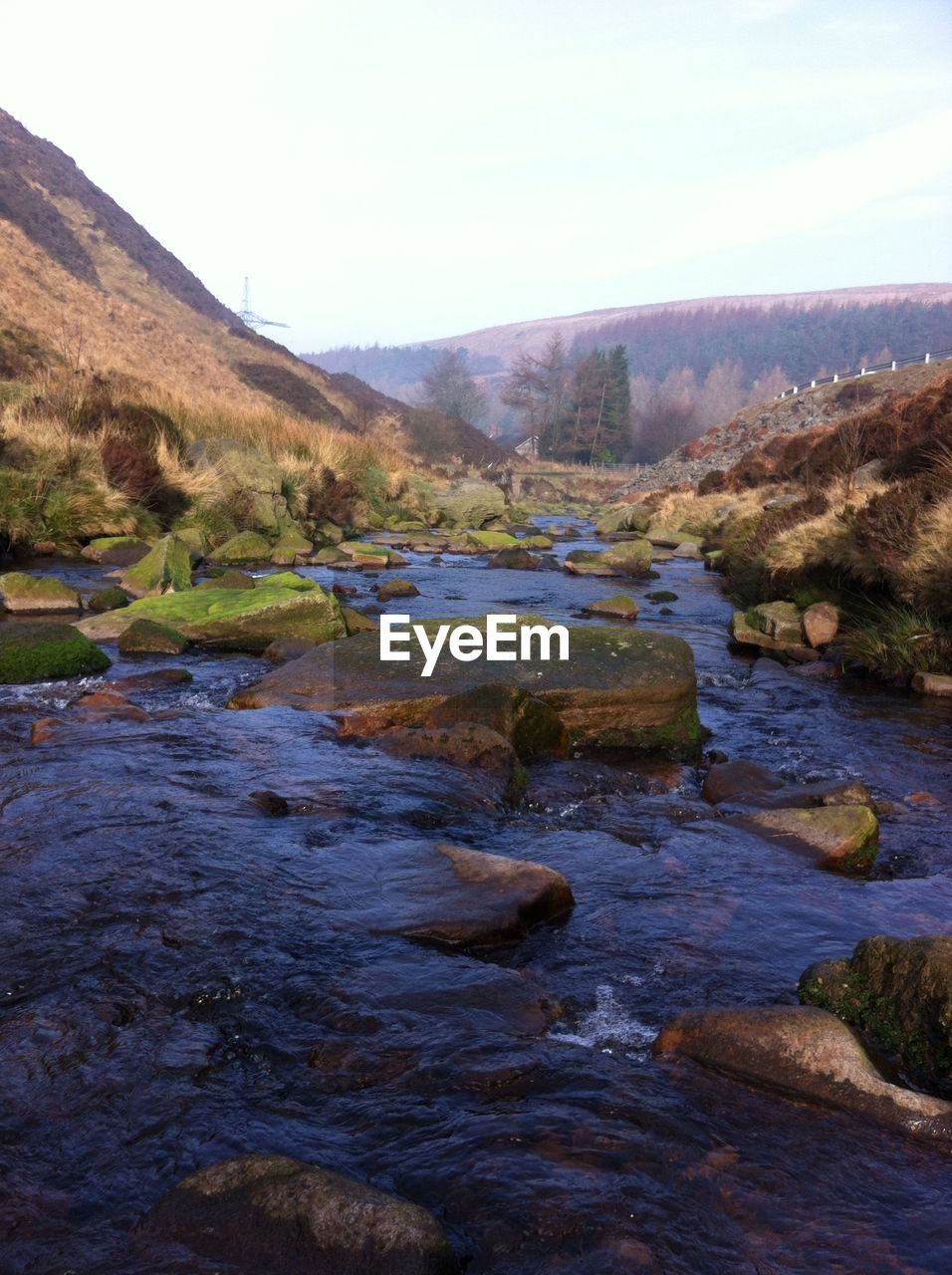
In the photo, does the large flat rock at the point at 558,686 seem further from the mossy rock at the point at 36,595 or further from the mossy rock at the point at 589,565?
the mossy rock at the point at 589,565

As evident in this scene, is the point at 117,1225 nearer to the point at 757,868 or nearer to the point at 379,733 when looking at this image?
the point at 757,868

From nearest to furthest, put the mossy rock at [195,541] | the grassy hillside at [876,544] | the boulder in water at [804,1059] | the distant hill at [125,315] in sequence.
Result: the boulder in water at [804,1059]
the grassy hillside at [876,544]
the mossy rock at [195,541]
the distant hill at [125,315]

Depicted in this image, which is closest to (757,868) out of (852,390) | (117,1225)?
(117,1225)

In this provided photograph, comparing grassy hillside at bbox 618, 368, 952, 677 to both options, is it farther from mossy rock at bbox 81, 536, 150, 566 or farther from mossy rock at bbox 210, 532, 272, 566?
mossy rock at bbox 81, 536, 150, 566

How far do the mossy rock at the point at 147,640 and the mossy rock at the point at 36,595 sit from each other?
52.4 inches

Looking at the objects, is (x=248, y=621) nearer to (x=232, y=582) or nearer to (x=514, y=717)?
(x=232, y=582)

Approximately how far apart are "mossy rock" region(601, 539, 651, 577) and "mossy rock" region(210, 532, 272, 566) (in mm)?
6273

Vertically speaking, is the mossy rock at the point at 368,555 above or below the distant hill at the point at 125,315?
below

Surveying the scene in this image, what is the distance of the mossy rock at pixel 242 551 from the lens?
1396 cm

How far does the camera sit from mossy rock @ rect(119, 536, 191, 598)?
10.3 metres

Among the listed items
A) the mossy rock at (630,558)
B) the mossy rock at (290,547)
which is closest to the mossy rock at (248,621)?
the mossy rock at (290,547)

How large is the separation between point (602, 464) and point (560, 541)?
170ft

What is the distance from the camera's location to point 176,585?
10430 millimetres

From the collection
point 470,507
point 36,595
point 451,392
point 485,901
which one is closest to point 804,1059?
point 485,901
